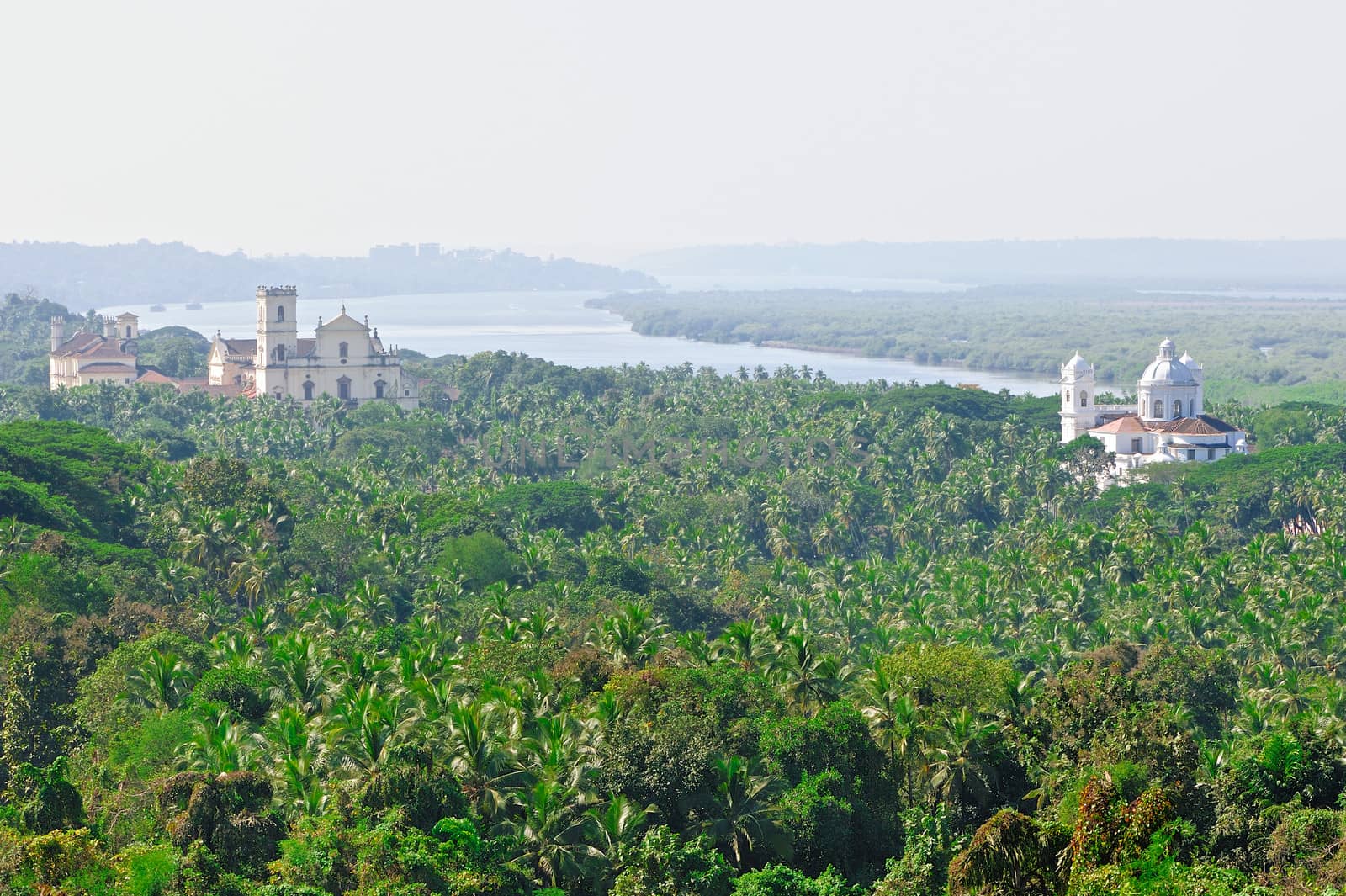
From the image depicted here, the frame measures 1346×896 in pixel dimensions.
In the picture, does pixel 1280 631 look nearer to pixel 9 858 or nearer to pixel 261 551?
pixel 261 551

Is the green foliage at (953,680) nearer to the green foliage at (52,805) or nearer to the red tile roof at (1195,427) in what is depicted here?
the green foliage at (52,805)

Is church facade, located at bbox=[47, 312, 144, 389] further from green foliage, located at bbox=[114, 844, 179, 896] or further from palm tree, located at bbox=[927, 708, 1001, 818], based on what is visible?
green foliage, located at bbox=[114, 844, 179, 896]

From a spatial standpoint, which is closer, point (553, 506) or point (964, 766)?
point (964, 766)

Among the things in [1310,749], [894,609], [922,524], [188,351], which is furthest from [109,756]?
[188,351]

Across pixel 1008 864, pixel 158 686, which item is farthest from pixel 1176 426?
pixel 1008 864

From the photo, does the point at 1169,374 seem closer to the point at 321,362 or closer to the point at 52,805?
the point at 321,362

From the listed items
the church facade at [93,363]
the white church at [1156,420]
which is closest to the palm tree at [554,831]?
the white church at [1156,420]

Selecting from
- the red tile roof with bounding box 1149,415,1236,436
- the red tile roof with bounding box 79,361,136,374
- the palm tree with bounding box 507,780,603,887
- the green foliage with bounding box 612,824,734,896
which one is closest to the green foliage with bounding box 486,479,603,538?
the red tile roof with bounding box 1149,415,1236,436
